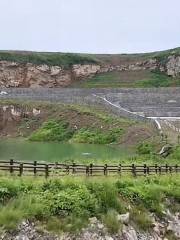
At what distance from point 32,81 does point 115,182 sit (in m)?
96.3

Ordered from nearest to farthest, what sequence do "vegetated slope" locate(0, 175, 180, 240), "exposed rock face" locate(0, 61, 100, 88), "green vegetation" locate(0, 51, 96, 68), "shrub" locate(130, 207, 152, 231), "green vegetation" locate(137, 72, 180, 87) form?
1. "vegetated slope" locate(0, 175, 180, 240)
2. "shrub" locate(130, 207, 152, 231)
3. "green vegetation" locate(137, 72, 180, 87)
4. "exposed rock face" locate(0, 61, 100, 88)
5. "green vegetation" locate(0, 51, 96, 68)

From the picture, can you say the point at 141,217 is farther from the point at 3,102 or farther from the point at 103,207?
the point at 3,102

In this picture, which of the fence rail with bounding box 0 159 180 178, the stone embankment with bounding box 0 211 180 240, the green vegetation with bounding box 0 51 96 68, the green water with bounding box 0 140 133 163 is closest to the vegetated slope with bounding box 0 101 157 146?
the green water with bounding box 0 140 133 163

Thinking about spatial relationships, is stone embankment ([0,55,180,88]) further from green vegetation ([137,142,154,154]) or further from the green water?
green vegetation ([137,142,154,154])

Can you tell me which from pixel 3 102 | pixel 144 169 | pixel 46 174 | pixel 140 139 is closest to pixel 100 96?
pixel 3 102

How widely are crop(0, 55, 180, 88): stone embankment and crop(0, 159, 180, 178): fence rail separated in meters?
88.3

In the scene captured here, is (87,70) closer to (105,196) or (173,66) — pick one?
(173,66)

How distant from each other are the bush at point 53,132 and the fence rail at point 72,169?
39771 millimetres

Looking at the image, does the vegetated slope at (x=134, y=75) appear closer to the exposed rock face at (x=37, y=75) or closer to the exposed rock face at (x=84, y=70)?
the exposed rock face at (x=84, y=70)

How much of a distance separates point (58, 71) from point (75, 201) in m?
103

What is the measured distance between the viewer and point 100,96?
92.0 metres

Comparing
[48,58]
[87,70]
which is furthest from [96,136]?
[87,70]

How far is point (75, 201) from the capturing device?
990 inches

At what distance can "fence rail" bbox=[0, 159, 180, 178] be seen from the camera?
2786cm
